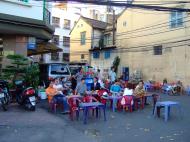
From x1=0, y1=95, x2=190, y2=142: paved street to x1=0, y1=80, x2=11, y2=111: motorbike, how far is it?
1.40 feet

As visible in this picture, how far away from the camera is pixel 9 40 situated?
54.1 ft

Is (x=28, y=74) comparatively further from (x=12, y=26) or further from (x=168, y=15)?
(x=168, y=15)

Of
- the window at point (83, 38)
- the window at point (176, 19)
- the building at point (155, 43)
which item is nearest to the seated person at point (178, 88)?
the building at point (155, 43)

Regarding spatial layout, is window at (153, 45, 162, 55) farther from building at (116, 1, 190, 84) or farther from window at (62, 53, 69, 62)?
window at (62, 53, 69, 62)

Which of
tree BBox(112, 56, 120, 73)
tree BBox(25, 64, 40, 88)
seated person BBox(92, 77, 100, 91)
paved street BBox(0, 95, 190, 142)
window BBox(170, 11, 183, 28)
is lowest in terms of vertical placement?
paved street BBox(0, 95, 190, 142)

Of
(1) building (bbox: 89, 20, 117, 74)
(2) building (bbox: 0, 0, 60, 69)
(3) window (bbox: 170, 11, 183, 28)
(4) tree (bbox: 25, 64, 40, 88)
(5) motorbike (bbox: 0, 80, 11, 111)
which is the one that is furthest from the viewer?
(1) building (bbox: 89, 20, 117, 74)

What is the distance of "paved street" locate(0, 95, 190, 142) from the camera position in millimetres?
8688

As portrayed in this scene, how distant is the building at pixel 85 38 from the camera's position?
42.5 meters

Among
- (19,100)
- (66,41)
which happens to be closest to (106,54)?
(66,41)

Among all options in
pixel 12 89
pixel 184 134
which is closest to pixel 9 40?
pixel 12 89

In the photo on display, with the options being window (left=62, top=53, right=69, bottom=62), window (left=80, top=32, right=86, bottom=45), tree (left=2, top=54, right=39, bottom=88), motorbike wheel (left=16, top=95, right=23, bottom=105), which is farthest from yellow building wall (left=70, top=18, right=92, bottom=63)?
motorbike wheel (left=16, top=95, right=23, bottom=105)

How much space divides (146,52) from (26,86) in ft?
61.8

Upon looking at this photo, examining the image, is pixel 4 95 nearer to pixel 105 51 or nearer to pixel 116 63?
pixel 116 63

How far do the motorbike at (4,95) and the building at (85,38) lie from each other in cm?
2862
